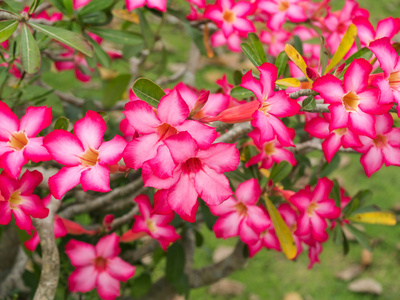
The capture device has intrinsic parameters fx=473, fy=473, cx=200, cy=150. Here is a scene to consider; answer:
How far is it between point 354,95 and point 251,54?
0.19m

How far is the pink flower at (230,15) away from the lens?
0.95 meters

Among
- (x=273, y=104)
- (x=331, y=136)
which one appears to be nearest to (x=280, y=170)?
(x=331, y=136)

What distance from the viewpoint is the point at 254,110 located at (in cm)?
64

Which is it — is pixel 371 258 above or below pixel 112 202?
below

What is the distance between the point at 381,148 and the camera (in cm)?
76

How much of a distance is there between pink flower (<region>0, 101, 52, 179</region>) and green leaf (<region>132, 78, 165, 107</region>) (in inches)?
5.6

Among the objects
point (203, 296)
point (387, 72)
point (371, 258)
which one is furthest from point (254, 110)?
point (371, 258)

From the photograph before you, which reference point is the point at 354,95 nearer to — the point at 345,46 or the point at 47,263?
the point at 345,46

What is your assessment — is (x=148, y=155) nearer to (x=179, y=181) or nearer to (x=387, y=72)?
(x=179, y=181)

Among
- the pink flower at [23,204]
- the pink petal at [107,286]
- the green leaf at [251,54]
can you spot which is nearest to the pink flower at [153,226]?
the pink petal at [107,286]

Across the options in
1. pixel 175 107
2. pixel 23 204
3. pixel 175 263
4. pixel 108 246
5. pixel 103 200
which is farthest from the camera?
pixel 175 263

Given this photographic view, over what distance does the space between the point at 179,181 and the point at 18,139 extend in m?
0.24

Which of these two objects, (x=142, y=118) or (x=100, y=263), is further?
(x=100, y=263)

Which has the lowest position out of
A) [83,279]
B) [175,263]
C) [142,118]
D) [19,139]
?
[175,263]
